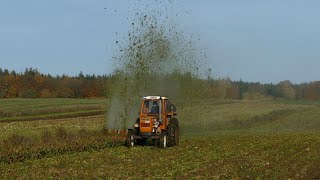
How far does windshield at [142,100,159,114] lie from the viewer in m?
21.6

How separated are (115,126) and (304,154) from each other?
1476 centimetres

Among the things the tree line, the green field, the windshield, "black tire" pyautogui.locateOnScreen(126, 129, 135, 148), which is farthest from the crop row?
the tree line

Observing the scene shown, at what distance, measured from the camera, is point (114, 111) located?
103 ft

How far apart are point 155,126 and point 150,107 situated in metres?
1.03

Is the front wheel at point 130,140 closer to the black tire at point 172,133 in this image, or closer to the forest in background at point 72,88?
the black tire at point 172,133

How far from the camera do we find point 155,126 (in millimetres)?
21266

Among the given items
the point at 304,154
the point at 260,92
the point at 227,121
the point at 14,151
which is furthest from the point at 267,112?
the point at 260,92

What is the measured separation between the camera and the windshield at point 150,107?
21.6 meters

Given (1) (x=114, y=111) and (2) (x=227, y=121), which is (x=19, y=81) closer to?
(2) (x=227, y=121)

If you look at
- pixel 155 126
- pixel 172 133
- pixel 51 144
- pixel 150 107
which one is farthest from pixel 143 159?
pixel 150 107

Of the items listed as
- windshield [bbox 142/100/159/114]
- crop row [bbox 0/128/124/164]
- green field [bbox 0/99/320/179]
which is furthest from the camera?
windshield [bbox 142/100/159/114]

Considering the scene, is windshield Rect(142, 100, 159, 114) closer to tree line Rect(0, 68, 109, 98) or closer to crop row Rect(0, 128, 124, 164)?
crop row Rect(0, 128, 124, 164)

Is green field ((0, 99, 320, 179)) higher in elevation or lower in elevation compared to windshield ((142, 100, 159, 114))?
lower

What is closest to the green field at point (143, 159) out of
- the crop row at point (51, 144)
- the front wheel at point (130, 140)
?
the crop row at point (51, 144)
